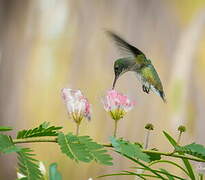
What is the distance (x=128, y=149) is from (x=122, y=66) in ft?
4.14

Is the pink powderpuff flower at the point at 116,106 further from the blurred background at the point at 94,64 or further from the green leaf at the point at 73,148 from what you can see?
the blurred background at the point at 94,64

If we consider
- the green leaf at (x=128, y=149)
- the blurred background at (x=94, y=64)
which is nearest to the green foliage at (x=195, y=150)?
the green leaf at (x=128, y=149)

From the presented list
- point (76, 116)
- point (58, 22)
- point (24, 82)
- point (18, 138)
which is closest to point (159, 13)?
point (58, 22)

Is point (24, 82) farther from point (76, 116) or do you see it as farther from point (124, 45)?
point (76, 116)

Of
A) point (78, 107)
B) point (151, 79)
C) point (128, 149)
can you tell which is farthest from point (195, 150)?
point (151, 79)

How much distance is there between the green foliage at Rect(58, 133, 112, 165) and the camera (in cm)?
32

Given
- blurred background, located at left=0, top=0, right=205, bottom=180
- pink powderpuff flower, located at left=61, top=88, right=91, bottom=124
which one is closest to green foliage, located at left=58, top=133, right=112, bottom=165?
pink powderpuff flower, located at left=61, top=88, right=91, bottom=124

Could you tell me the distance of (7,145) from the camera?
1.09 feet

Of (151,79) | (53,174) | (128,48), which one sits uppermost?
(128,48)

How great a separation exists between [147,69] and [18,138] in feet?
4.04

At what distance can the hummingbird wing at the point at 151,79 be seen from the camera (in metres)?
1.56

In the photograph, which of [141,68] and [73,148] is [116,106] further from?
[141,68]

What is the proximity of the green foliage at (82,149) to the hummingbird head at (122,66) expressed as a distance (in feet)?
4.08

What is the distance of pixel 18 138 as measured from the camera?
375 mm
